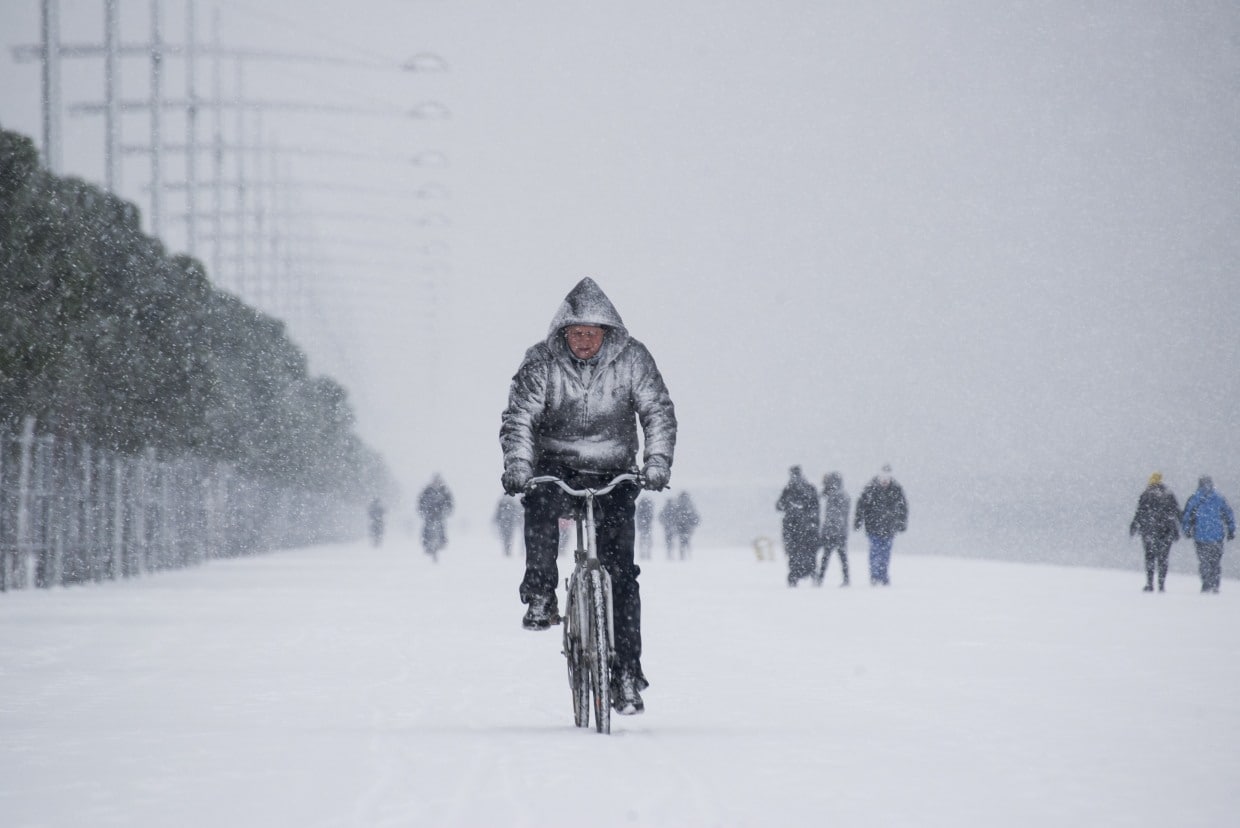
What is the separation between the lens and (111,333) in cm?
2852

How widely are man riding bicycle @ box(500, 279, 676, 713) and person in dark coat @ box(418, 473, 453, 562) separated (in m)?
36.6

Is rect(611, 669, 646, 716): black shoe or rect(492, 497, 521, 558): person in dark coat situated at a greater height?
rect(492, 497, 521, 558): person in dark coat

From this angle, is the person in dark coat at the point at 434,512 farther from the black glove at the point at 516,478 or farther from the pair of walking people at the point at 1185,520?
the black glove at the point at 516,478

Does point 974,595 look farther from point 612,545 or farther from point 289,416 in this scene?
point 289,416

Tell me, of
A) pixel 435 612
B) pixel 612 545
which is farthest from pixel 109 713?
pixel 435 612

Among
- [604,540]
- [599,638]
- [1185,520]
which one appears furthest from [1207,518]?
[599,638]

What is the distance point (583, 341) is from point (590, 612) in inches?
50.1

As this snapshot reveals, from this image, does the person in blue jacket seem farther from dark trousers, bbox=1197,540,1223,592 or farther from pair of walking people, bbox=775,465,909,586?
pair of walking people, bbox=775,465,909,586

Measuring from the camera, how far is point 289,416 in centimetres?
4997

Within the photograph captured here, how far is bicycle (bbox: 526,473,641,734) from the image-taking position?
31.7 ft

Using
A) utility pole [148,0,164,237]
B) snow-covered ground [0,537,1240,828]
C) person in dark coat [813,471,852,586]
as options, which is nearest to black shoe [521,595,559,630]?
snow-covered ground [0,537,1240,828]

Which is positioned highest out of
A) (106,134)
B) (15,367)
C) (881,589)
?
(106,134)

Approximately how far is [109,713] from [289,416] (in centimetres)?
3912

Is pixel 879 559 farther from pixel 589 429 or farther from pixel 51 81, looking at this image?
pixel 589 429
